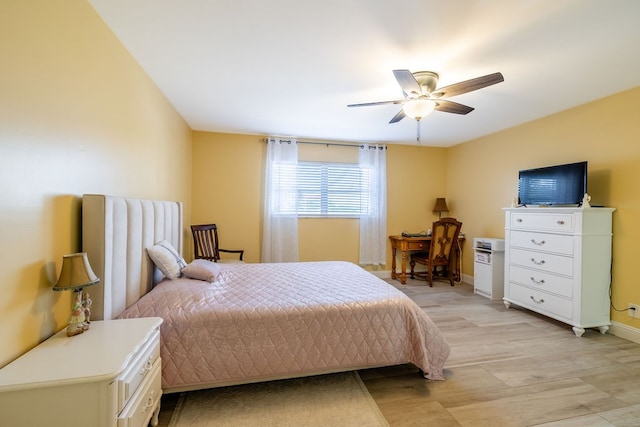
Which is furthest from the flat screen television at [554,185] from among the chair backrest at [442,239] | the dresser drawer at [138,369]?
the dresser drawer at [138,369]

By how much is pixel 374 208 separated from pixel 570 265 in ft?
8.77

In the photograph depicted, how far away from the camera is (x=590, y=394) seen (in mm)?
1836

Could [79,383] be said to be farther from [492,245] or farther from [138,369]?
[492,245]

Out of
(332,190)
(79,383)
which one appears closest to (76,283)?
(79,383)

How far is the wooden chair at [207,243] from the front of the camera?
378cm

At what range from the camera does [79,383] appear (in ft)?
3.18

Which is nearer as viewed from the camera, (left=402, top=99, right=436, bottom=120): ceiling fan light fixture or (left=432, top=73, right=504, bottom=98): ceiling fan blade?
(left=432, top=73, right=504, bottom=98): ceiling fan blade

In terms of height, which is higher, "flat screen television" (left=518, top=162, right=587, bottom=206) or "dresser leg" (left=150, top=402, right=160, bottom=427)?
"flat screen television" (left=518, top=162, right=587, bottom=206)

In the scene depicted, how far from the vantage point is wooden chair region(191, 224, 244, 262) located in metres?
3.78

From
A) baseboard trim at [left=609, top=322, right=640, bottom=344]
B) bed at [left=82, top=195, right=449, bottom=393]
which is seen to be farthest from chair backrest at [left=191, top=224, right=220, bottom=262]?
baseboard trim at [left=609, top=322, right=640, bottom=344]

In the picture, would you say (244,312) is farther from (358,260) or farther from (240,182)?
(358,260)

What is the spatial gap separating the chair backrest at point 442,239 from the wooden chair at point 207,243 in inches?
120

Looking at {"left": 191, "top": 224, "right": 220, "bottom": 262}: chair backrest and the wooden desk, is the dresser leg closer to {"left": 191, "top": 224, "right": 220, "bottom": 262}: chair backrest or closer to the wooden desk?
{"left": 191, "top": 224, "right": 220, "bottom": 262}: chair backrest

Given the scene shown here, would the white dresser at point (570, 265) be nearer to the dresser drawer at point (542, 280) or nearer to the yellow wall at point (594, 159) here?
the dresser drawer at point (542, 280)
